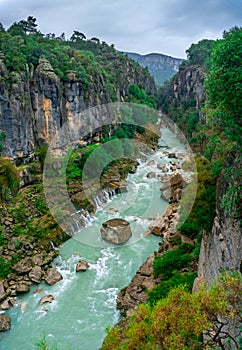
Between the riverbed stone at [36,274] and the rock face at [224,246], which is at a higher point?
the rock face at [224,246]

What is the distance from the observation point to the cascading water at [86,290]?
466 inches

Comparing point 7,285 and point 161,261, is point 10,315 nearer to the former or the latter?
point 7,285

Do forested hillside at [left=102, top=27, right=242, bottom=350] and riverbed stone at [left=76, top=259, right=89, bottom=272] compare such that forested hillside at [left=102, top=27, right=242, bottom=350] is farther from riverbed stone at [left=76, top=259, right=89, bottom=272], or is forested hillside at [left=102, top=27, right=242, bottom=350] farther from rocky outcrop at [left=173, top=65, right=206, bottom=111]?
rocky outcrop at [left=173, top=65, right=206, bottom=111]

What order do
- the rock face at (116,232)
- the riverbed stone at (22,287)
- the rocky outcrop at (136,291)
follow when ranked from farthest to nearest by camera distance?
1. the rock face at (116,232)
2. the riverbed stone at (22,287)
3. the rocky outcrop at (136,291)

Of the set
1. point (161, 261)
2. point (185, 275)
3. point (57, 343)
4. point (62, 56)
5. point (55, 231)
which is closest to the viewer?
point (57, 343)

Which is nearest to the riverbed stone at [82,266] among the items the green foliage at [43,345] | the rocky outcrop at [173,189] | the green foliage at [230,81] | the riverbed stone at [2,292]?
the riverbed stone at [2,292]

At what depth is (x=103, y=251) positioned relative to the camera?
16938mm

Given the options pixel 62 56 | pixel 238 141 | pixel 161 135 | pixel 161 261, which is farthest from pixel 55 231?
pixel 161 135

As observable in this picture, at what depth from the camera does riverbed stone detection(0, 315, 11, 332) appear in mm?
12016

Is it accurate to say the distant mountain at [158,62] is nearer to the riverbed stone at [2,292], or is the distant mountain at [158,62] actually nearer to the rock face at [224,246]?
the riverbed stone at [2,292]

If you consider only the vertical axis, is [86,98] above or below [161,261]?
above

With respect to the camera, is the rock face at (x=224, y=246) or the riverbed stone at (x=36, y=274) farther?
the riverbed stone at (x=36, y=274)

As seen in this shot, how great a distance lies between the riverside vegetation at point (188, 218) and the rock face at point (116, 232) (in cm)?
254

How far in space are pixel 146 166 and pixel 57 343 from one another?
21576mm
